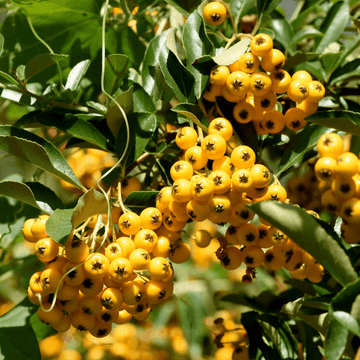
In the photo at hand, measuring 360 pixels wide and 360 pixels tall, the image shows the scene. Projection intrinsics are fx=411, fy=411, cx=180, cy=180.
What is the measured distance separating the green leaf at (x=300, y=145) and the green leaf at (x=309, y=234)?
331 mm

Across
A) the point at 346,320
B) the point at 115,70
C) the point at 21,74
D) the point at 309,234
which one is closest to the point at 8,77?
the point at 21,74

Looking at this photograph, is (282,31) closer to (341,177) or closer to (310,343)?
(341,177)

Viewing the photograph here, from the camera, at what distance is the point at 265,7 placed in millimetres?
1227

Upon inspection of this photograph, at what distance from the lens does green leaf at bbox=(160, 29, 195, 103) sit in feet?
3.46

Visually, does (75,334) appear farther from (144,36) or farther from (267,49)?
(267,49)

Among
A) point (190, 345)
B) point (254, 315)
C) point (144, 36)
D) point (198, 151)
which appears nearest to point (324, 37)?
point (144, 36)

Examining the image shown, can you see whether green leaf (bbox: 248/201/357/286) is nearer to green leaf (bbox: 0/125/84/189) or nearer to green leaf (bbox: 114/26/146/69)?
green leaf (bbox: 0/125/84/189)

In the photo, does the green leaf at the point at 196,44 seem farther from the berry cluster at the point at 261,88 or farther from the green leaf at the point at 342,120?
the green leaf at the point at 342,120

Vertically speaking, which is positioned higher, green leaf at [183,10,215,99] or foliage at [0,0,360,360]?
green leaf at [183,10,215,99]

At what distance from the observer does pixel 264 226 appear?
972 millimetres

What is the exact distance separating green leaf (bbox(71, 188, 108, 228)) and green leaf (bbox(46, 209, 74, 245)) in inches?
0.9

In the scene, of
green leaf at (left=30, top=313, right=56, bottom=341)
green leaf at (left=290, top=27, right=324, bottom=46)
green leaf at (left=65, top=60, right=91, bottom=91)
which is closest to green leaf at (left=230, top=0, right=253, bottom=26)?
green leaf at (left=290, top=27, right=324, bottom=46)

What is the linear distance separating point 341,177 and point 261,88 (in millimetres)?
283

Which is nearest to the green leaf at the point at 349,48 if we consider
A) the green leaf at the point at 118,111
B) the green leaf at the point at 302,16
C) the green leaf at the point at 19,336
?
the green leaf at the point at 302,16
